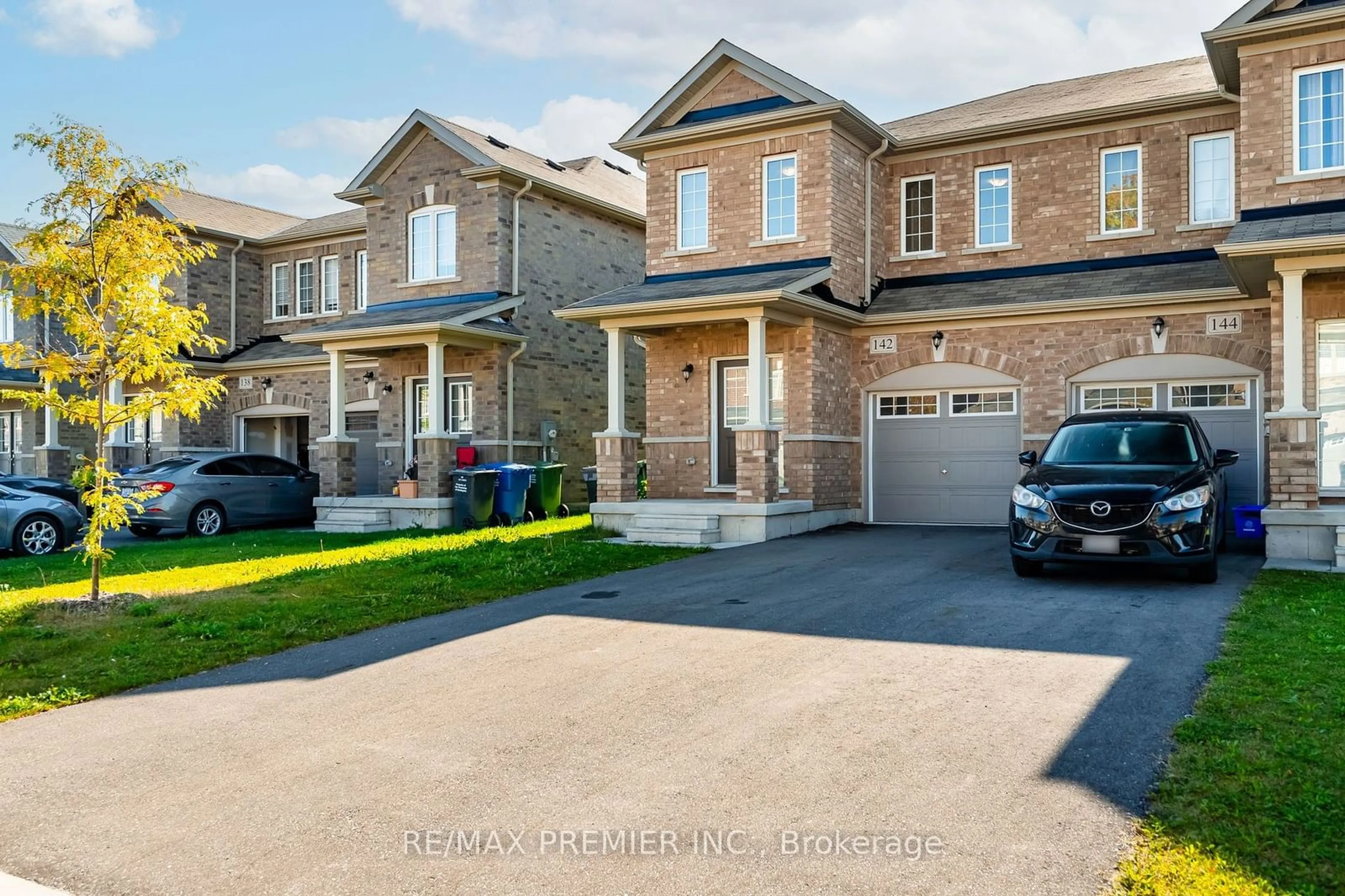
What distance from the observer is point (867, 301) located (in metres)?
17.2

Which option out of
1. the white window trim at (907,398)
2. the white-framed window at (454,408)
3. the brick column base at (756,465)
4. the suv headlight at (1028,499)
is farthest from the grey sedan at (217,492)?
the suv headlight at (1028,499)

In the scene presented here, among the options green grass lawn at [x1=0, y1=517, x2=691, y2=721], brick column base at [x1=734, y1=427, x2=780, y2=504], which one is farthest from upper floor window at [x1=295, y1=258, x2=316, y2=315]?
brick column base at [x1=734, y1=427, x2=780, y2=504]

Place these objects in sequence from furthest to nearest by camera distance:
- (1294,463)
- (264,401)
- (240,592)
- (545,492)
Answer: (264,401)
(545,492)
(1294,463)
(240,592)

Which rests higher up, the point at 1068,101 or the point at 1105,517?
the point at 1068,101

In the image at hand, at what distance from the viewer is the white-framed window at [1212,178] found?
15.4 meters

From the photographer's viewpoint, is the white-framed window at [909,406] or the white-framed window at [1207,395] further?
the white-framed window at [909,406]

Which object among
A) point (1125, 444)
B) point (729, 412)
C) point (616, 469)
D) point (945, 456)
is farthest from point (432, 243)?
point (1125, 444)

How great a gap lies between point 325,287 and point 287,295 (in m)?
1.46

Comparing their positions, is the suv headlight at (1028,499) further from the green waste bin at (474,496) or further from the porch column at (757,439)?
the green waste bin at (474,496)

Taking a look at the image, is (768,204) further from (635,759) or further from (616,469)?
(635,759)

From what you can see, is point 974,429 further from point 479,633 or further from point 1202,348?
point 479,633

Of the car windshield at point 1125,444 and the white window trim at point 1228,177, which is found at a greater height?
the white window trim at point 1228,177

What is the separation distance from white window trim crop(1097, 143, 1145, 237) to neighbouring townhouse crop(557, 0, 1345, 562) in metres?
0.04

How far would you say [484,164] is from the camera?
62.6 ft
